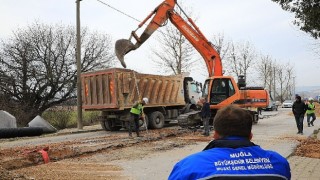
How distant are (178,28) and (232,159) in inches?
792

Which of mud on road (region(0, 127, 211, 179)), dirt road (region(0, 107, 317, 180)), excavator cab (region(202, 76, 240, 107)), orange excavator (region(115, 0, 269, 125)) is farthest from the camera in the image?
excavator cab (region(202, 76, 240, 107))

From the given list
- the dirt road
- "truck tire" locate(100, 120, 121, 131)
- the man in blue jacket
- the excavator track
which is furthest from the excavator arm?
the man in blue jacket

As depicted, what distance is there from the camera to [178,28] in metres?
22.5

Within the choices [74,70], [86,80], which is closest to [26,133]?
[86,80]

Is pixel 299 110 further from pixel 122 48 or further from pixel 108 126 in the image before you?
pixel 108 126

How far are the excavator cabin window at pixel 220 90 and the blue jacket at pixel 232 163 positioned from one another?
766 inches

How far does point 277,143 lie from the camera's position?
15.2 meters

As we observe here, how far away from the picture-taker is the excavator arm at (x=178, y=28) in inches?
777

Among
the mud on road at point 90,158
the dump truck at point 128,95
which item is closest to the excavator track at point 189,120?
the dump truck at point 128,95

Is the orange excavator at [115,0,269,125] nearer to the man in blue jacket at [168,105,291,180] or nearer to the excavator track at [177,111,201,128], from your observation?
the excavator track at [177,111,201,128]

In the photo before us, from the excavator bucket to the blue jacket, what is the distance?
1662 cm

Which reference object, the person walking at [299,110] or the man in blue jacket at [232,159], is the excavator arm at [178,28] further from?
the man in blue jacket at [232,159]

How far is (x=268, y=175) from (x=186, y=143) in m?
12.8

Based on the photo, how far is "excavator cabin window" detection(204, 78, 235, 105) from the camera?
72.9ft
